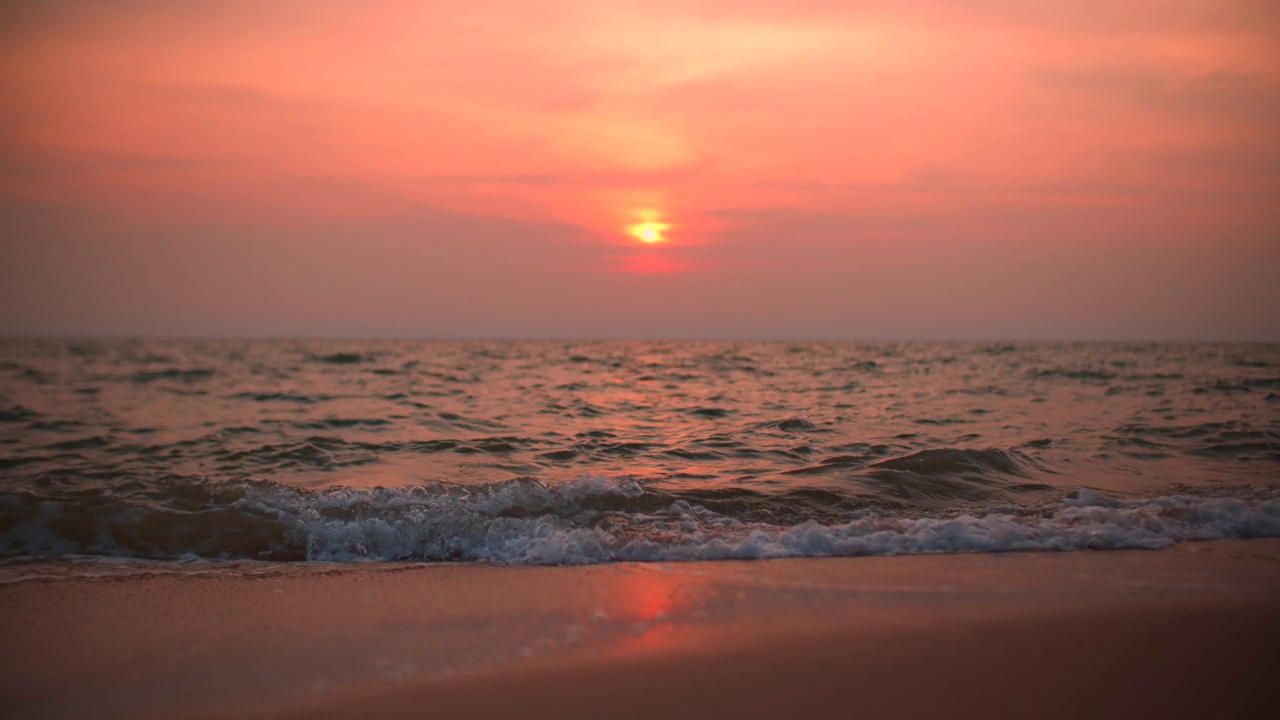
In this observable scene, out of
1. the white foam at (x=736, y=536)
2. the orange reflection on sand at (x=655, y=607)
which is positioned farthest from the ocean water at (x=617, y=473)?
the orange reflection on sand at (x=655, y=607)

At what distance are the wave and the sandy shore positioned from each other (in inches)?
19.5

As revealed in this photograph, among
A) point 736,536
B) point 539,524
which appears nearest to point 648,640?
point 736,536

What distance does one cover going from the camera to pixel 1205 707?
3.31 metres

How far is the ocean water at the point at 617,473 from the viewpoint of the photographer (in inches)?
249

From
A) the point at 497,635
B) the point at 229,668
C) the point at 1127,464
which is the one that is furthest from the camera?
the point at 1127,464

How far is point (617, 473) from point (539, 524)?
252 cm

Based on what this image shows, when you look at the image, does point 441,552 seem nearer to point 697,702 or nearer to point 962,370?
point 697,702

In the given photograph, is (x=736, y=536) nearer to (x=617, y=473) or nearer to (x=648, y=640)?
(x=648, y=640)

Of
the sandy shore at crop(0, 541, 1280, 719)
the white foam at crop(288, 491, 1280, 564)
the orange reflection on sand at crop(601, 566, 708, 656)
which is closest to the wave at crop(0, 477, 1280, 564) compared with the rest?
the white foam at crop(288, 491, 1280, 564)

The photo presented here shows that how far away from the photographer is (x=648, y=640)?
398 cm

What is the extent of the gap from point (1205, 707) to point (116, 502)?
306 inches

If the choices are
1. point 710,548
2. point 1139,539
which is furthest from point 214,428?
point 1139,539

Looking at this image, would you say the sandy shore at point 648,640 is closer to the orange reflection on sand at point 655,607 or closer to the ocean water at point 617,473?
the orange reflection on sand at point 655,607

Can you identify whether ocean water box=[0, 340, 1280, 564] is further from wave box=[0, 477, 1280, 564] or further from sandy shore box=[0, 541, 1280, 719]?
sandy shore box=[0, 541, 1280, 719]
